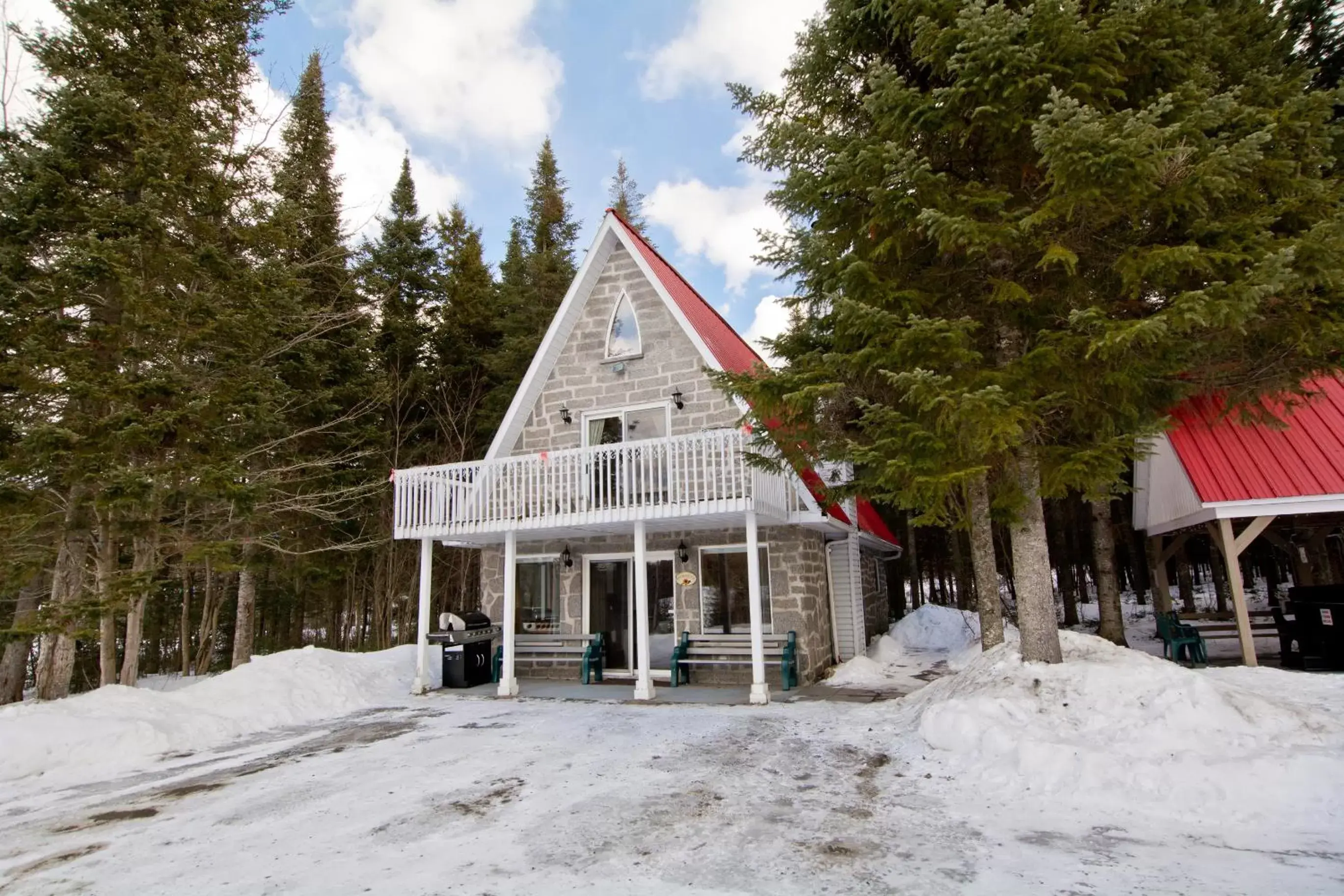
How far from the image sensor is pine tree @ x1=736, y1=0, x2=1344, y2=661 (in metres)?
5.04

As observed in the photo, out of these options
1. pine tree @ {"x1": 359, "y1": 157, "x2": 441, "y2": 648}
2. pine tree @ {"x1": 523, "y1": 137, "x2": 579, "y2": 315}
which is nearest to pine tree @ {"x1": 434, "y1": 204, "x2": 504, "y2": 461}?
pine tree @ {"x1": 359, "y1": 157, "x2": 441, "y2": 648}

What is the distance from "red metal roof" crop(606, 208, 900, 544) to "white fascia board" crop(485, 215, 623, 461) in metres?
0.51

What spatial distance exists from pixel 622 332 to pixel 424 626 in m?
6.04

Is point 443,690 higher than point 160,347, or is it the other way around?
point 160,347

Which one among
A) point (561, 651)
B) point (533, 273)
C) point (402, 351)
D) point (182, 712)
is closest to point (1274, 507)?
point (561, 651)

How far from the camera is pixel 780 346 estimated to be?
7.06 m

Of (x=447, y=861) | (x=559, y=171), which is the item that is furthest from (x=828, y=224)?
(x=559, y=171)

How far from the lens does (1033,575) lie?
6.24 m

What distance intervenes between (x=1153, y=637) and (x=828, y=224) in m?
12.3

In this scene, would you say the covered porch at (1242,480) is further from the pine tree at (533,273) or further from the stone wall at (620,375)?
the pine tree at (533,273)

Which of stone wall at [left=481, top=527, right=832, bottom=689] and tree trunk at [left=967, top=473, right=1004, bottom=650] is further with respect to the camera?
stone wall at [left=481, top=527, right=832, bottom=689]

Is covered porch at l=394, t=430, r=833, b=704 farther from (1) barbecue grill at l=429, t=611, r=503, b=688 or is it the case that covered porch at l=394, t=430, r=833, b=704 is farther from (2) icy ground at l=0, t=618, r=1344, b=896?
(2) icy ground at l=0, t=618, r=1344, b=896

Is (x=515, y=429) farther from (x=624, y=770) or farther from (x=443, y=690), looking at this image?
(x=624, y=770)

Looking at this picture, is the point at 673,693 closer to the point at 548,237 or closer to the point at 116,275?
the point at 116,275
